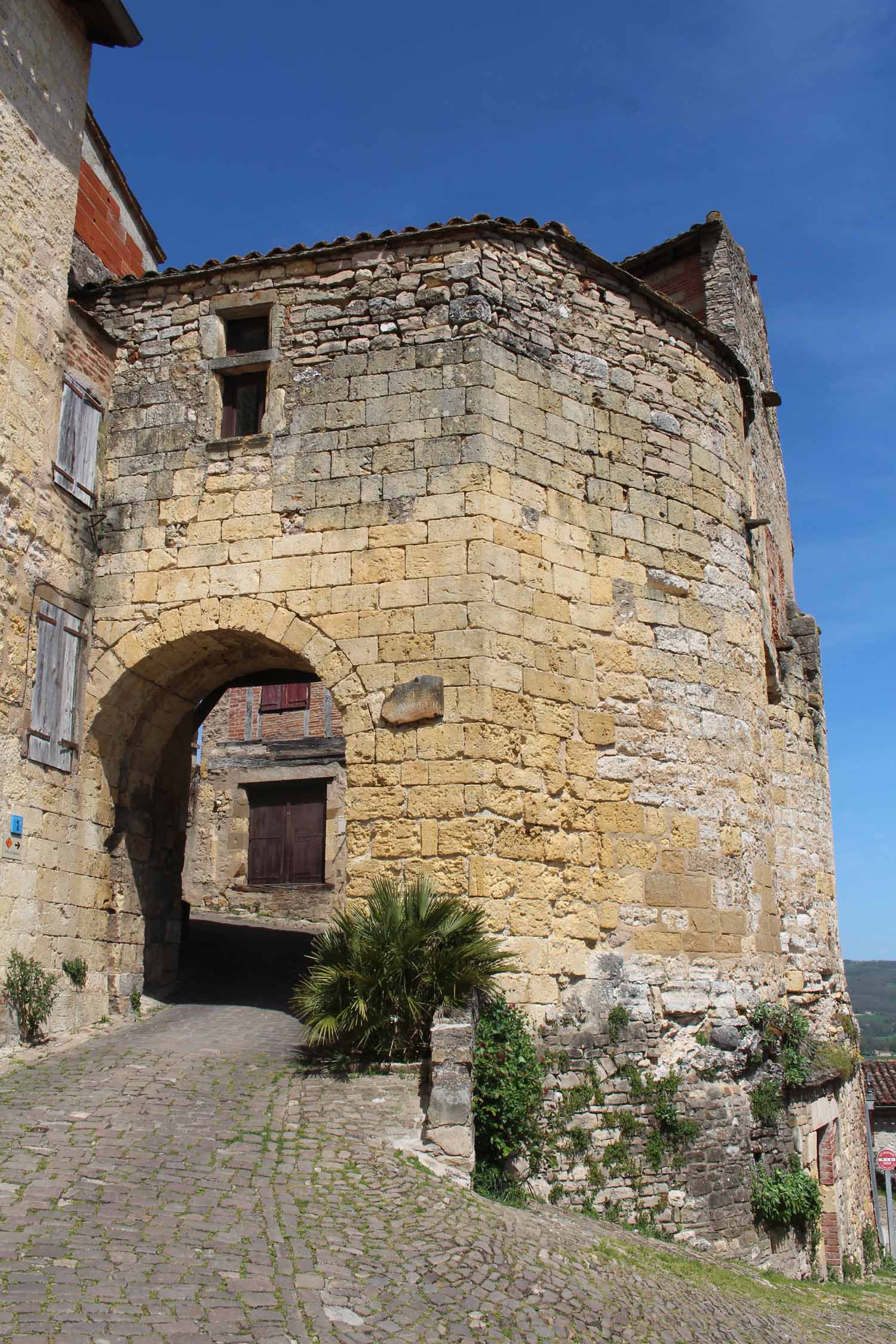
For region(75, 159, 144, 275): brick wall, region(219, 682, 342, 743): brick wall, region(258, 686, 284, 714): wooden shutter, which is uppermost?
region(75, 159, 144, 275): brick wall

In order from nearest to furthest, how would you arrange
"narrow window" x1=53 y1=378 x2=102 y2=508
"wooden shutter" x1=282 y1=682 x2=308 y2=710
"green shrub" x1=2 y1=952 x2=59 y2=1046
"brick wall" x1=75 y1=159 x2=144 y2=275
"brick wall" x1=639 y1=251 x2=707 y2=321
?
"green shrub" x1=2 y1=952 x2=59 y2=1046, "narrow window" x1=53 y1=378 x2=102 y2=508, "brick wall" x1=75 y1=159 x2=144 y2=275, "brick wall" x1=639 y1=251 x2=707 y2=321, "wooden shutter" x1=282 y1=682 x2=308 y2=710

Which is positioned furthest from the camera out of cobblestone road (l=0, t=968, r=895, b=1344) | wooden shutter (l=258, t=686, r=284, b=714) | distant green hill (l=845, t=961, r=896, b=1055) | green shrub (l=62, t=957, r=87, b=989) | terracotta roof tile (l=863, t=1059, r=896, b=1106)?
distant green hill (l=845, t=961, r=896, b=1055)

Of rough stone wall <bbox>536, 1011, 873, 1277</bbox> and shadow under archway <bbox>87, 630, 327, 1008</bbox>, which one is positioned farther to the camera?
shadow under archway <bbox>87, 630, 327, 1008</bbox>

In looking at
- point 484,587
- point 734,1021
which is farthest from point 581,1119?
point 484,587

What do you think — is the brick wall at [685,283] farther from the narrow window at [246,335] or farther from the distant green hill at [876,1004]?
the distant green hill at [876,1004]

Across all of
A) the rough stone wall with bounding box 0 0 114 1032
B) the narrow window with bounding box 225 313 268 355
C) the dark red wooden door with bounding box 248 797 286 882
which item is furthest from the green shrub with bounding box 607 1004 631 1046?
the dark red wooden door with bounding box 248 797 286 882

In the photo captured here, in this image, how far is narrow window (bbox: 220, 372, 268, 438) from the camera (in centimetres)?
1031

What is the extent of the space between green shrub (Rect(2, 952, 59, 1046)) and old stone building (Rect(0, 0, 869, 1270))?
0.65ft

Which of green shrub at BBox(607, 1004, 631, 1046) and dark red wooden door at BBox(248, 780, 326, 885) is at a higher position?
dark red wooden door at BBox(248, 780, 326, 885)

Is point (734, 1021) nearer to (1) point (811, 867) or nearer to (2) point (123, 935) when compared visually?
(1) point (811, 867)

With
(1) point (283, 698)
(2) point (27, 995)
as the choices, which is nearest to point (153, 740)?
(2) point (27, 995)

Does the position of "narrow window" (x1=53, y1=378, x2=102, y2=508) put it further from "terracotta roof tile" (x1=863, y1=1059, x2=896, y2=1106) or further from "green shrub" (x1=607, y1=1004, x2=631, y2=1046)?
"terracotta roof tile" (x1=863, y1=1059, x2=896, y2=1106)

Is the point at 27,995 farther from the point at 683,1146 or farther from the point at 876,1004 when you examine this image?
the point at 876,1004

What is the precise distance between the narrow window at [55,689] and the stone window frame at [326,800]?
856 cm
